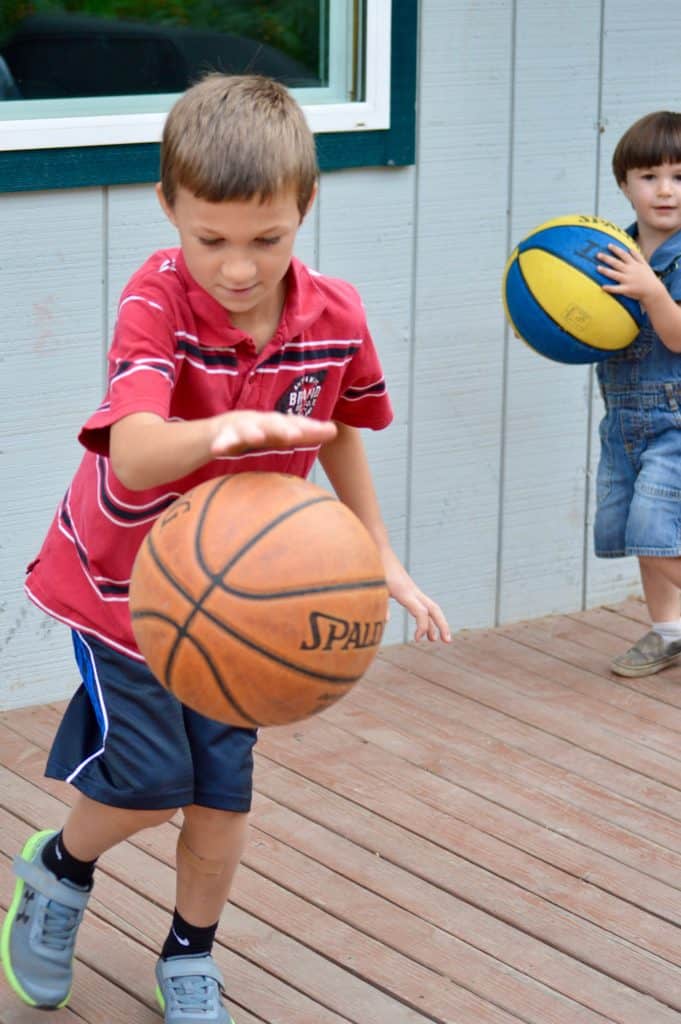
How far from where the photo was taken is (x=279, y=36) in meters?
4.58

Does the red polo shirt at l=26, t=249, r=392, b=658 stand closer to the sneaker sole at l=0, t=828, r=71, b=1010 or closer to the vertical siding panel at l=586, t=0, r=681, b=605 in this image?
the sneaker sole at l=0, t=828, r=71, b=1010

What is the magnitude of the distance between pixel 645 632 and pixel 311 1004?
242 cm

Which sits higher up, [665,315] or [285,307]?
[285,307]

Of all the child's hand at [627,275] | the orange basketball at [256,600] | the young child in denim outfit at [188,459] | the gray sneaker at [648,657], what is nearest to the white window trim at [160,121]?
the child's hand at [627,275]

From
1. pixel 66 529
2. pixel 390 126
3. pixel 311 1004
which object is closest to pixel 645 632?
pixel 390 126

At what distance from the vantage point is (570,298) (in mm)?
4309

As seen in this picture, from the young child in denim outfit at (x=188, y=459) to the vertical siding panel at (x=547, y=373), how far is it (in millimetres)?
2115

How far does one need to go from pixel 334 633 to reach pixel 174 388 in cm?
51

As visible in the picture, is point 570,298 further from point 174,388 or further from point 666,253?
point 174,388

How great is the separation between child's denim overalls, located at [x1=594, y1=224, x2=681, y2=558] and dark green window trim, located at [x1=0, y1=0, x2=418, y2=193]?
2.39 ft

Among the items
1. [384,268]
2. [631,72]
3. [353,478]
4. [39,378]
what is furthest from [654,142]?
[353,478]

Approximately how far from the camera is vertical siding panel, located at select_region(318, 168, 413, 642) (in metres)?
4.70

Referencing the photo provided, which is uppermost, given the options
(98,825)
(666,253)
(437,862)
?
(666,253)

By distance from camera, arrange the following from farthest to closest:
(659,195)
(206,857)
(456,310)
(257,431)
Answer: (456,310) → (659,195) → (206,857) → (257,431)
